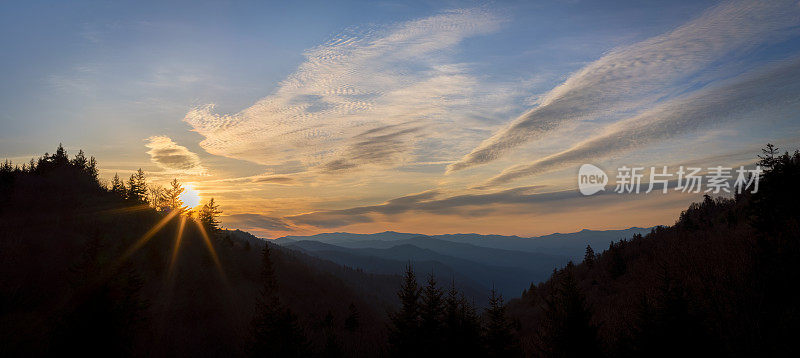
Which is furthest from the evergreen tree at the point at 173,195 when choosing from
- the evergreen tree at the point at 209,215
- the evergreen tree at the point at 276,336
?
the evergreen tree at the point at 276,336

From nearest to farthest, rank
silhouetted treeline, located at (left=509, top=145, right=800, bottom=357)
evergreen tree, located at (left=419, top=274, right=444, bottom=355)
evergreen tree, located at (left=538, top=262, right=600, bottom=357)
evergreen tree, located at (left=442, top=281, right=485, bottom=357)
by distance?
silhouetted treeline, located at (left=509, top=145, right=800, bottom=357), evergreen tree, located at (left=538, top=262, right=600, bottom=357), evergreen tree, located at (left=419, top=274, right=444, bottom=355), evergreen tree, located at (left=442, top=281, right=485, bottom=357)

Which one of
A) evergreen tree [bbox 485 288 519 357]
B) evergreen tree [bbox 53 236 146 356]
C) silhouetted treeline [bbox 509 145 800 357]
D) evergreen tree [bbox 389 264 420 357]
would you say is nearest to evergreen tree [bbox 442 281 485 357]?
evergreen tree [bbox 485 288 519 357]

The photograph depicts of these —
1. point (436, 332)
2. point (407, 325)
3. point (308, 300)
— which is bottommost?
point (308, 300)

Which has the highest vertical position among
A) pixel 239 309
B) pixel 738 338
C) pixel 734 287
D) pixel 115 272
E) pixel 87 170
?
pixel 87 170

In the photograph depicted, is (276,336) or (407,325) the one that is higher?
(407,325)

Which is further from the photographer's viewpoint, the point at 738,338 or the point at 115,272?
the point at 738,338

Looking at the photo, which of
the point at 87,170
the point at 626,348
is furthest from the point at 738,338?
the point at 87,170

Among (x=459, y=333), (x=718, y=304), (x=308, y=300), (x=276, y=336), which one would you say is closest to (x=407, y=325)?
(x=459, y=333)

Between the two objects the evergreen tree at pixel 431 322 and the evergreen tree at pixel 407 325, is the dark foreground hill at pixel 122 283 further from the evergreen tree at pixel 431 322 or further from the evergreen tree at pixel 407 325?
the evergreen tree at pixel 431 322

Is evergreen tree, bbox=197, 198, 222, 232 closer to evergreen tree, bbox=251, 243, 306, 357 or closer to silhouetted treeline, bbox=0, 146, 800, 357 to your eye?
silhouetted treeline, bbox=0, 146, 800, 357

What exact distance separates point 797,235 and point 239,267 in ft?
256

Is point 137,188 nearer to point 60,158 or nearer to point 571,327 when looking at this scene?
point 60,158

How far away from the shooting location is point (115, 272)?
1561cm

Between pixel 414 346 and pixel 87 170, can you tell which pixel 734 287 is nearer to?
pixel 414 346
